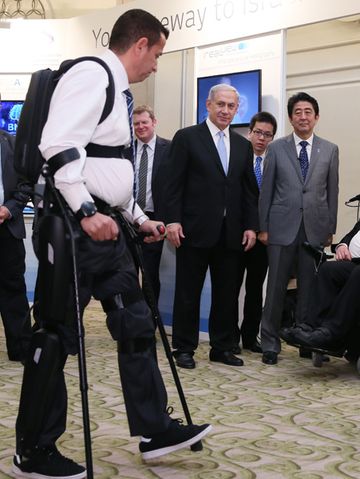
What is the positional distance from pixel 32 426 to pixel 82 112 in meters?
0.89

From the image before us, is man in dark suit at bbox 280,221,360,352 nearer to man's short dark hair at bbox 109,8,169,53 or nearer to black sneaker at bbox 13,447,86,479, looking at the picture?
black sneaker at bbox 13,447,86,479

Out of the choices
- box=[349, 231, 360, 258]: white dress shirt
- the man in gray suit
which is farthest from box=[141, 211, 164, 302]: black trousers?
box=[349, 231, 360, 258]: white dress shirt

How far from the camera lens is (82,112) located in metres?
2.16

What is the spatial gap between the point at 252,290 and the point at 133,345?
8.87 ft

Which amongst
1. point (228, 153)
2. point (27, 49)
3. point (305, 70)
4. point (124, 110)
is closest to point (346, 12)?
point (228, 153)

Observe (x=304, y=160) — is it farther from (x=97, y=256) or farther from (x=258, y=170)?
(x=97, y=256)

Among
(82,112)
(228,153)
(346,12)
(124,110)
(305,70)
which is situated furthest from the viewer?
(305,70)

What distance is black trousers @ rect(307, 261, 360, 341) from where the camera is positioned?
13.3 ft

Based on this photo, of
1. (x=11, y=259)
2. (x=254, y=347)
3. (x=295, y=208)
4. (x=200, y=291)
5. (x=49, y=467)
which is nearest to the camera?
(x=49, y=467)

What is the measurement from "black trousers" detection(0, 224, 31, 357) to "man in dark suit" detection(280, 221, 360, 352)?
1.44 metres

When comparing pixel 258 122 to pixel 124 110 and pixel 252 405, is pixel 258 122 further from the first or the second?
pixel 124 110

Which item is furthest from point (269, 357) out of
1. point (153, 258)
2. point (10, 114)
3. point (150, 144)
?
point (10, 114)

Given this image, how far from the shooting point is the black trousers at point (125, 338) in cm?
227

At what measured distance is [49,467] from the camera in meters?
2.24
